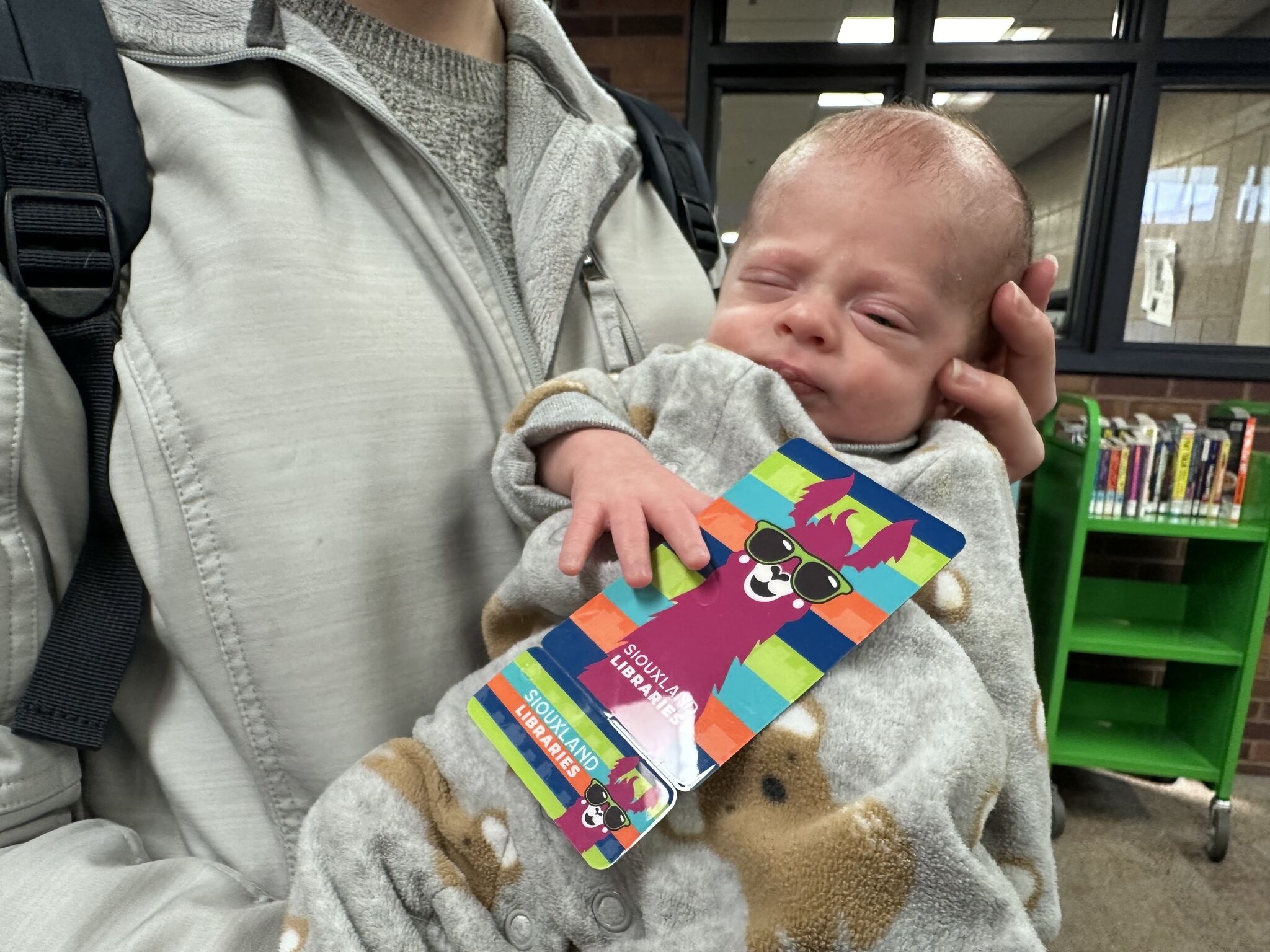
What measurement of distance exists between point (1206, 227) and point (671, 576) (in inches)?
129

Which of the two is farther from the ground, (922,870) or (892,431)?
(892,431)

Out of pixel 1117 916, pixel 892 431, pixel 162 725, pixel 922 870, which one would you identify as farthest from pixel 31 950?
pixel 1117 916

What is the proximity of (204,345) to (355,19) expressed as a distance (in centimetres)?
39

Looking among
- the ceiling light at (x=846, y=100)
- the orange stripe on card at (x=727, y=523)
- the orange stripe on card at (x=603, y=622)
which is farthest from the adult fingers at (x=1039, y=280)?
the ceiling light at (x=846, y=100)

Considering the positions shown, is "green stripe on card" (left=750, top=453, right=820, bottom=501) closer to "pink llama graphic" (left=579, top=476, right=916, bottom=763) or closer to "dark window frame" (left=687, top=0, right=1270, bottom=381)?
"pink llama graphic" (left=579, top=476, right=916, bottom=763)

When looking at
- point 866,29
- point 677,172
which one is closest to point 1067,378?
point 866,29

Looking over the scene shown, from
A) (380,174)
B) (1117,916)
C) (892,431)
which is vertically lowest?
(1117,916)

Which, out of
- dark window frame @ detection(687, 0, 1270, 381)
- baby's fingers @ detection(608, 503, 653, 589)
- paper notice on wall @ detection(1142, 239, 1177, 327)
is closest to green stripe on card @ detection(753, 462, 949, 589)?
baby's fingers @ detection(608, 503, 653, 589)

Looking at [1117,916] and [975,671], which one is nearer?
[975,671]

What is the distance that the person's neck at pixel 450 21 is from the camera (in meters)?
0.75

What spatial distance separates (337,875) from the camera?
0.55 metres

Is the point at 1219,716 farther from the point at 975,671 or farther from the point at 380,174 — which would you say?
the point at 380,174

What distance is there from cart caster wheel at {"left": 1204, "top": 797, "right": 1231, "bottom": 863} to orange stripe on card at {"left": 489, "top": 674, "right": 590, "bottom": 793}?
2.61m

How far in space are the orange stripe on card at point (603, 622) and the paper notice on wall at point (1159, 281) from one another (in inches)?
125
